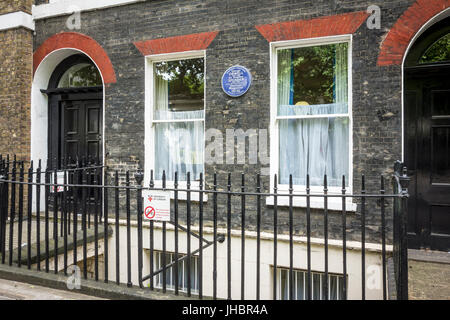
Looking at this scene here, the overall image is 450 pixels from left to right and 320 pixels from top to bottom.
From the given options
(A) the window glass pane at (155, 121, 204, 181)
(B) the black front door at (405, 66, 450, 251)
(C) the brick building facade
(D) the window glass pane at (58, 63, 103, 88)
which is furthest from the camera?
(D) the window glass pane at (58, 63, 103, 88)

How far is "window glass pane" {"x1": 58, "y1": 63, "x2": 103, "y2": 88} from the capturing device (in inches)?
273

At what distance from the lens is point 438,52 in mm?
4859

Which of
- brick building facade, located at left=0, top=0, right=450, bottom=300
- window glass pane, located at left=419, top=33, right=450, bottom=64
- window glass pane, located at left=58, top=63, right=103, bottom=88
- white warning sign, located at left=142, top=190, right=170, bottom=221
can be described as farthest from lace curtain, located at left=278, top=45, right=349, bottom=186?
window glass pane, located at left=58, top=63, right=103, bottom=88

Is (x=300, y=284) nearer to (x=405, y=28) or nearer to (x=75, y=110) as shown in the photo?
(x=405, y=28)

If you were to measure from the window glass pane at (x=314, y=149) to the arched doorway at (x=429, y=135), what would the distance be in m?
0.97

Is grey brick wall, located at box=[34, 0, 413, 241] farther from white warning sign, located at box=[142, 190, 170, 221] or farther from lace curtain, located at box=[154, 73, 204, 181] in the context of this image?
white warning sign, located at box=[142, 190, 170, 221]

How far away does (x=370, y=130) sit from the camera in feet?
15.5

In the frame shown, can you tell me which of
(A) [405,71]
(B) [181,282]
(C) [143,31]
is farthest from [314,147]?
(C) [143,31]

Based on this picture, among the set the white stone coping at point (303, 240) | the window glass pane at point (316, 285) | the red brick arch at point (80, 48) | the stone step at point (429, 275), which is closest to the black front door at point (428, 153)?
the stone step at point (429, 275)

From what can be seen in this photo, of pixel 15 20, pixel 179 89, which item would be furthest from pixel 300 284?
pixel 15 20

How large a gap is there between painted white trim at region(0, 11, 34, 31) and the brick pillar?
0.06 m

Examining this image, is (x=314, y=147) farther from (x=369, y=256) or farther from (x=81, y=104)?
(x=81, y=104)

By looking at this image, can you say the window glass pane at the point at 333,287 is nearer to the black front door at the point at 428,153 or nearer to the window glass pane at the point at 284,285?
the window glass pane at the point at 284,285

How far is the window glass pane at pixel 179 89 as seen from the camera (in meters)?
5.90
